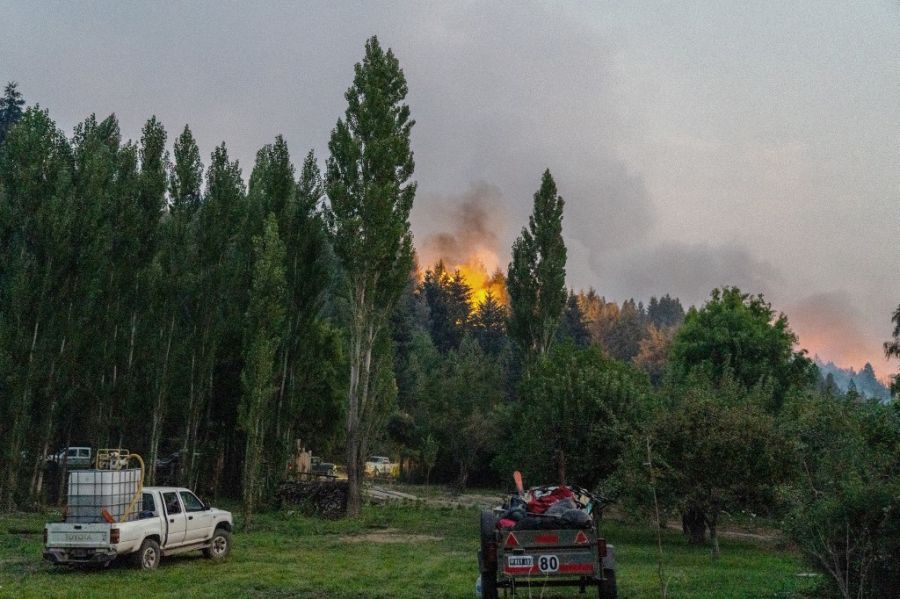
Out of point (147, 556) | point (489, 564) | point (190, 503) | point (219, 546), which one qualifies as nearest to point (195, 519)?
point (190, 503)

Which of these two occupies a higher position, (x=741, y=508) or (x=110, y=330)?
(x=110, y=330)

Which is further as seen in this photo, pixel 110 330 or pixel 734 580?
pixel 110 330

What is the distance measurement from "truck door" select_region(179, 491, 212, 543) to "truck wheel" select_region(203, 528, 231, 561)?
1.01 ft

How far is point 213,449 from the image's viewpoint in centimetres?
3650

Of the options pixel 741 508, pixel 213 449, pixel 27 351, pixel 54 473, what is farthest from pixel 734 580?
pixel 54 473

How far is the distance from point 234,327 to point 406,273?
906 centimetres

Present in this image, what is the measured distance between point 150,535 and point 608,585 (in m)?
10.2

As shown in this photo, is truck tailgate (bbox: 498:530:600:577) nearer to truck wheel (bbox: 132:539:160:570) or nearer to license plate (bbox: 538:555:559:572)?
license plate (bbox: 538:555:559:572)

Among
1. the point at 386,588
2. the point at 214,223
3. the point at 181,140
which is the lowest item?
the point at 386,588

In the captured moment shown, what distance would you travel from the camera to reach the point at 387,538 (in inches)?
926

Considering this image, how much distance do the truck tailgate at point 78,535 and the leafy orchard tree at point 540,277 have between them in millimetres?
31447

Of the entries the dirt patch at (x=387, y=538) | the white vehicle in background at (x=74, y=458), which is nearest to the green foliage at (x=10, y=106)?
the white vehicle in background at (x=74, y=458)

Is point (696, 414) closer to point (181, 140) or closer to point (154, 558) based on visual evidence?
point (154, 558)

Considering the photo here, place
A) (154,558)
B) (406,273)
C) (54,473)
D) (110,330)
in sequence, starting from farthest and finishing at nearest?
(54,473), (406,273), (110,330), (154,558)
